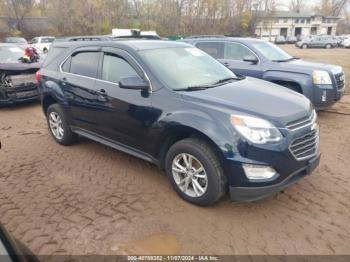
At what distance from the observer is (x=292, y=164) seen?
311cm

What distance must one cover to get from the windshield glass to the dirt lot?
3.18 m

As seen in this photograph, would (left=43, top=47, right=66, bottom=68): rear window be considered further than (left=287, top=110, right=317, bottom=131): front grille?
Yes

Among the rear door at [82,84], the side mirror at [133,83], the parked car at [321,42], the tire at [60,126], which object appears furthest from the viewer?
the parked car at [321,42]

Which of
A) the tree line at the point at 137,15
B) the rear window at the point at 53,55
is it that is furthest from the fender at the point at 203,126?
the tree line at the point at 137,15

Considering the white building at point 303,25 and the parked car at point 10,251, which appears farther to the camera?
the white building at point 303,25

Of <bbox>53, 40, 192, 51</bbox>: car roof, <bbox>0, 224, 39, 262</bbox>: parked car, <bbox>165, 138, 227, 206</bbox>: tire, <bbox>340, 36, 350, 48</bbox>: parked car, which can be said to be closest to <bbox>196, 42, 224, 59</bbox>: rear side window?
<bbox>53, 40, 192, 51</bbox>: car roof

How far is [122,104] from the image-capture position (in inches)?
155

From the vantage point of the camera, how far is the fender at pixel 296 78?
6.47 meters

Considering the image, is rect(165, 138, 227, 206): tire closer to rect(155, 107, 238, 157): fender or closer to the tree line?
rect(155, 107, 238, 157): fender

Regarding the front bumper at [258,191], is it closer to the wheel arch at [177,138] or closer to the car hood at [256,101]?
the wheel arch at [177,138]

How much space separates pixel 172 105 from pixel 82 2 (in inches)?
1715

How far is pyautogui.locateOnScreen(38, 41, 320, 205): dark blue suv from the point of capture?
3.06m

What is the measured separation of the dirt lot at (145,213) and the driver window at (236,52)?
3.47m

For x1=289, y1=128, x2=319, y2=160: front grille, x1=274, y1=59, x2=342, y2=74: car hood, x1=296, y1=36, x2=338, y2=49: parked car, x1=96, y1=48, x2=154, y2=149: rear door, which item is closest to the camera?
x1=289, y1=128, x2=319, y2=160: front grille
